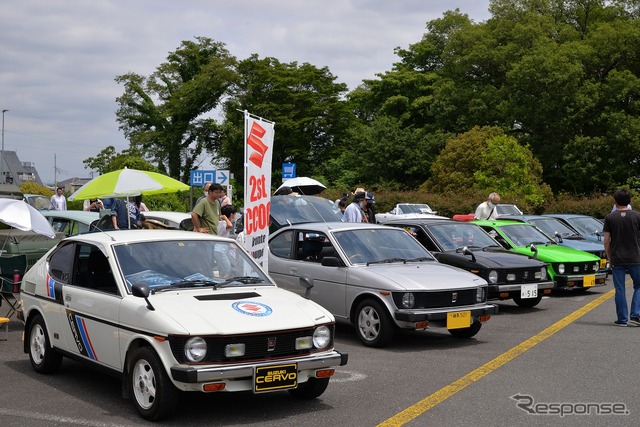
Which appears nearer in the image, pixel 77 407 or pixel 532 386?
pixel 77 407

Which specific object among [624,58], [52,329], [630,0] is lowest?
[52,329]

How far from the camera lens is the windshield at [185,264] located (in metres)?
6.88

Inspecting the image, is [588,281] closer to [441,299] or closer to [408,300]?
[441,299]

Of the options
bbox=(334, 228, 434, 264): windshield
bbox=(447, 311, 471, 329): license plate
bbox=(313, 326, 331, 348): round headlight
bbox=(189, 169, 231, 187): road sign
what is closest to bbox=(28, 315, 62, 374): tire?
bbox=(313, 326, 331, 348): round headlight

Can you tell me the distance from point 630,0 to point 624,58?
289 inches

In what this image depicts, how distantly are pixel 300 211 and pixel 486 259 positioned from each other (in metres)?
4.54

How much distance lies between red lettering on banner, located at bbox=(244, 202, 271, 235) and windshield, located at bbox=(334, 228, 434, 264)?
1.07 m

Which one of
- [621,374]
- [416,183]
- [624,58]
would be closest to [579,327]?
[621,374]

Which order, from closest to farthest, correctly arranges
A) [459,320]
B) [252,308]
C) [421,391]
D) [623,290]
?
[252,308] → [421,391] → [459,320] → [623,290]

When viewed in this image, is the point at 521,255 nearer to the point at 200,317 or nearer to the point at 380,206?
the point at 200,317

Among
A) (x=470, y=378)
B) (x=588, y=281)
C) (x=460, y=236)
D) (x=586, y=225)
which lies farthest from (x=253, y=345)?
(x=586, y=225)

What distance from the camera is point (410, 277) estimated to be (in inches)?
373

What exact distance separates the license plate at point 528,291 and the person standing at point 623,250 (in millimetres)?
1589

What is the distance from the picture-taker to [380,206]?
4400cm
